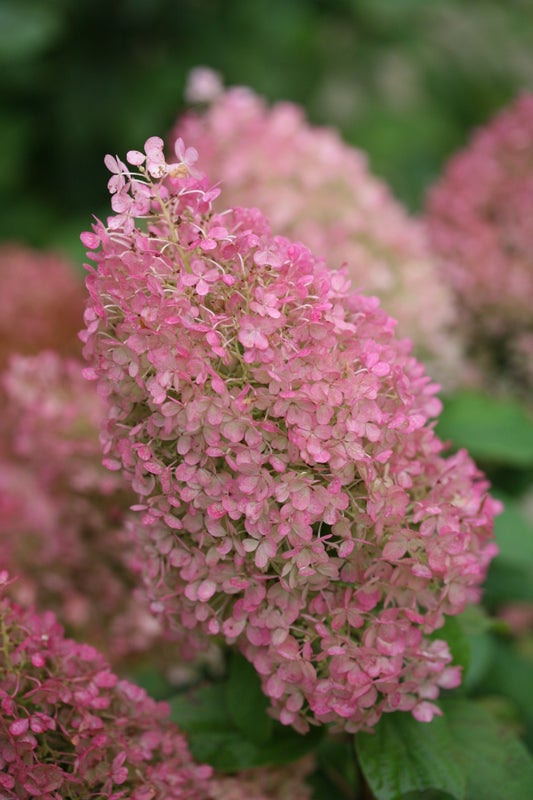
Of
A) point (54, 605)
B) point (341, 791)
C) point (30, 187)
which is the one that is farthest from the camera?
point (30, 187)

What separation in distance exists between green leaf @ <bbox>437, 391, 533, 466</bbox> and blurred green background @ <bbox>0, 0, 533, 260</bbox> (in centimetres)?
89

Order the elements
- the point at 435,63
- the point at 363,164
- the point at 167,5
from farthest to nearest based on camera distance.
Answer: the point at 435,63 < the point at 167,5 < the point at 363,164

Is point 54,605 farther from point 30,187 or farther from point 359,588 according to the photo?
point 30,187

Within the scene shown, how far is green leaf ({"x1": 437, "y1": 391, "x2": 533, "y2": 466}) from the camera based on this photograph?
0.92 m

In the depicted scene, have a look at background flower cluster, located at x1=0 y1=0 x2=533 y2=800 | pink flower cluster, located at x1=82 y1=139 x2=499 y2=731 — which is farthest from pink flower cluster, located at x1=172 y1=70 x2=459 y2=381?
pink flower cluster, located at x1=82 y1=139 x2=499 y2=731

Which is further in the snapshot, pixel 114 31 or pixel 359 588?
pixel 114 31

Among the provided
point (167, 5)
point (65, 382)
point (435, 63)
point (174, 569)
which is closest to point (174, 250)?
point (174, 569)

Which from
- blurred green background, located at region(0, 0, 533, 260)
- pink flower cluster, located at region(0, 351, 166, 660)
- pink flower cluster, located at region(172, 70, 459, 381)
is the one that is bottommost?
pink flower cluster, located at region(0, 351, 166, 660)

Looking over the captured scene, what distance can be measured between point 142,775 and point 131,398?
0.24 metres

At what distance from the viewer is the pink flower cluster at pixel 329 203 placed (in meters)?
1.03

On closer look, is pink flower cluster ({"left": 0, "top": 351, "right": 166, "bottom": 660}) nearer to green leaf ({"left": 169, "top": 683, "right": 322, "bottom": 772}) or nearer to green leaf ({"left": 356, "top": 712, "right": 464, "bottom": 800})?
green leaf ({"left": 169, "top": 683, "right": 322, "bottom": 772})

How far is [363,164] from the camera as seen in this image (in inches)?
44.3

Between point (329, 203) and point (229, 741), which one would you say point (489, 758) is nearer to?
point (229, 741)

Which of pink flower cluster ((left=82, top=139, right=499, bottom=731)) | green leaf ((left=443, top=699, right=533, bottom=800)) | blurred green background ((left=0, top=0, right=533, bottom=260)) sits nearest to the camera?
pink flower cluster ((left=82, top=139, right=499, bottom=731))
